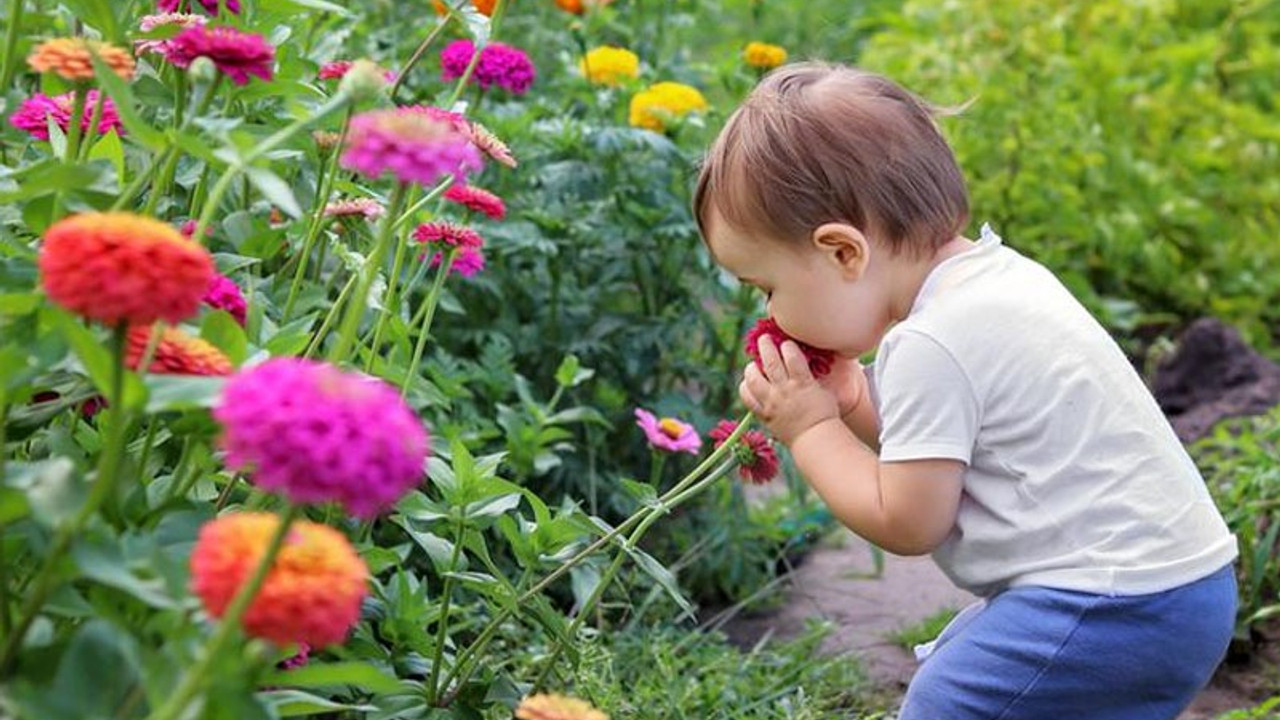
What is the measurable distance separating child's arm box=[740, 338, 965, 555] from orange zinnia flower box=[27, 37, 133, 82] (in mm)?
895

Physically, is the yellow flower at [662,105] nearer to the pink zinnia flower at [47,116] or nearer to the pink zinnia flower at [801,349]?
the pink zinnia flower at [801,349]

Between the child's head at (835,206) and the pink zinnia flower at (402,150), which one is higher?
the pink zinnia flower at (402,150)

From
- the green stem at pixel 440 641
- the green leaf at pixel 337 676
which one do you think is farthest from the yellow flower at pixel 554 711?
the green stem at pixel 440 641

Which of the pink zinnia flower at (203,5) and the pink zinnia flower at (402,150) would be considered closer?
the pink zinnia flower at (402,150)

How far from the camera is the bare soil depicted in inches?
118

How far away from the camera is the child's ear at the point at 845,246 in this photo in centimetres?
216

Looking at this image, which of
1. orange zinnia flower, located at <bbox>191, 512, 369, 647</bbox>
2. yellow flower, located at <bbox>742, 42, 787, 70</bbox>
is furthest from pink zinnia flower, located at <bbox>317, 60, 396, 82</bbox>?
yellow flower, located at <bbox>742, 42, 787, 70</bbox>

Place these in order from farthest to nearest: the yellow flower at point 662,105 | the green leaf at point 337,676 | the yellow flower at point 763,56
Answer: the yellow flower at point 763,56 < the yellow flower at point 662,105 < the green leaf at point 337,676

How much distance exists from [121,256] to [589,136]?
7.11ft

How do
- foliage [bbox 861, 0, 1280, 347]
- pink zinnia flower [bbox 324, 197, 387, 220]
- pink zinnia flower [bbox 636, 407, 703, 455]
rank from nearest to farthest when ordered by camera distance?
pink zinnia flower [bbox 324, 197, 387, 220]
pink zinnia flower [bbox 636, 407, 703, 455]
foliage [bbox 861, 0, 1280, 347]

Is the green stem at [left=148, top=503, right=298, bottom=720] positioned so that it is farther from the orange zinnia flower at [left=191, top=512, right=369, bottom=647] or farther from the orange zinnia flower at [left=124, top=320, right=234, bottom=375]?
the orange zinnia flower at [left=124, top=320, right=234, bottom=375]

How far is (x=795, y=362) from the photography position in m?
2.22

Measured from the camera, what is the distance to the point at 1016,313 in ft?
7.02

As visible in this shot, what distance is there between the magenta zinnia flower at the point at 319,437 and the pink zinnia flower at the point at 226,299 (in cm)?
51
